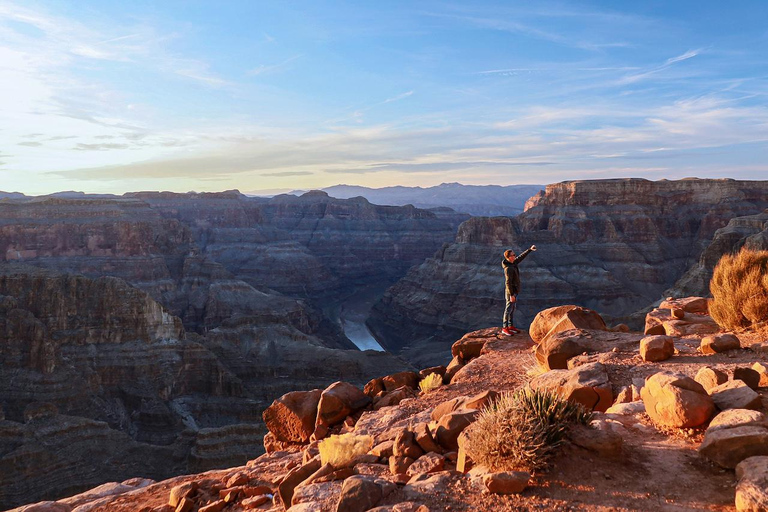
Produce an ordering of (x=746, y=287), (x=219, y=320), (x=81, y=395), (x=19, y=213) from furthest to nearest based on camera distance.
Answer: (x=19, y=213) → (x=219, y=320) → (x=81, y=395) → (x=746, y=287)

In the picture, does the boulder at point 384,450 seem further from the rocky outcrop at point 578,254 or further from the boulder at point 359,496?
the rocky outcrop at point 578,254

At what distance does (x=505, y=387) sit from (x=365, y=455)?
3.77 metres

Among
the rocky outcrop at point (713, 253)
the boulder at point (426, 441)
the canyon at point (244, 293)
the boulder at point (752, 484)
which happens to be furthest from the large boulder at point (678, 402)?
the rocky outcrop at point (713, 253)

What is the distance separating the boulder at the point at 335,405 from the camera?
34.8 ft

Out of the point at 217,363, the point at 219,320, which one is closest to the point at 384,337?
the point at 219,320

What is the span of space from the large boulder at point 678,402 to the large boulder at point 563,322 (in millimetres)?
5402

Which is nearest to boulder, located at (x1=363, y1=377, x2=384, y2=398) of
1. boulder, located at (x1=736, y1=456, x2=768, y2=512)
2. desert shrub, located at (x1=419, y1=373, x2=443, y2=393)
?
desert shrub, located at (x1=419, y1=373, x2=443, y2=393)

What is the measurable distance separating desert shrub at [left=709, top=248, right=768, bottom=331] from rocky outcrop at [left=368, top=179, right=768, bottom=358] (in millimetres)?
Answer: 63873

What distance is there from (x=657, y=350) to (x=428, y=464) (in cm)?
543

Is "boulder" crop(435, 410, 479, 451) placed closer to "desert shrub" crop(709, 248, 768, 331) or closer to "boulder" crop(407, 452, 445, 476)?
"boulder" crop(407, 452, 445, 476)

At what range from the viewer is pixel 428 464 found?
661 centimetres

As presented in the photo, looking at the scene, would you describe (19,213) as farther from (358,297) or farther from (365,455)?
(365,455)

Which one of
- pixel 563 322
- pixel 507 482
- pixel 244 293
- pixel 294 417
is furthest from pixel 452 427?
pixel 244 293

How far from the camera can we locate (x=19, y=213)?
79.5 metres
